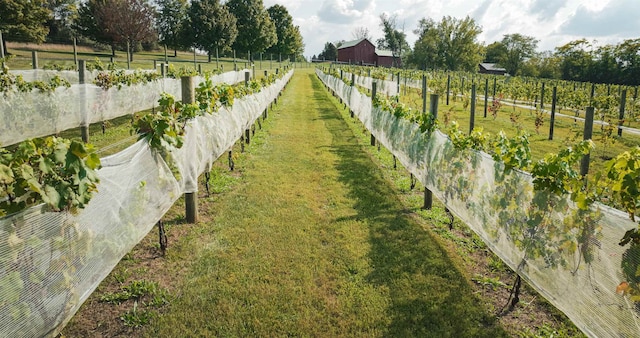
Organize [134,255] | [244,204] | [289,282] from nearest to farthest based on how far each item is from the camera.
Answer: [289,282] → [134,255] → [244,204]

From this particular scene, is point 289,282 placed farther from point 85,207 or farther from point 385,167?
point 385,167

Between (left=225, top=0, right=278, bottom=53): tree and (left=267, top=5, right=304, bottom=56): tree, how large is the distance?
10.2 meters

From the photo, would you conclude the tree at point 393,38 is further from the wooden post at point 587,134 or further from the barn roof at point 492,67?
the wooden post at point 587,134

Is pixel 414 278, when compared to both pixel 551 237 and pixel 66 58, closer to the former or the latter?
pixel 551 237

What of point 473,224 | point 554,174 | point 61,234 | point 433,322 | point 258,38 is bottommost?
point 433,322

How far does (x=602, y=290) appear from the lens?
8.75 ft

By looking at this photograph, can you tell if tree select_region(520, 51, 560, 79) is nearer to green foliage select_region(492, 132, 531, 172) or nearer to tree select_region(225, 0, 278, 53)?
tree select_region(225, 0, 278, 53)

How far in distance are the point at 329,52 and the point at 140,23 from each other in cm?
6624

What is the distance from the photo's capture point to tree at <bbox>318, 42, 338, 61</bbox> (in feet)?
338

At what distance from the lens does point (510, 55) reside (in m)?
89.2

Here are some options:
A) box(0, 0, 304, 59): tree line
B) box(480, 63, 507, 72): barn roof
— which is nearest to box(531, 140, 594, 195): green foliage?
box(0, 0, 304, 59): tree line

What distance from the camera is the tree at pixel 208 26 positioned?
52312 mm

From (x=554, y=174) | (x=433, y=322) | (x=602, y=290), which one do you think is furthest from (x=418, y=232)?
(x=602, y=290)

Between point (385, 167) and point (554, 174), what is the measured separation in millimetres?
5306
